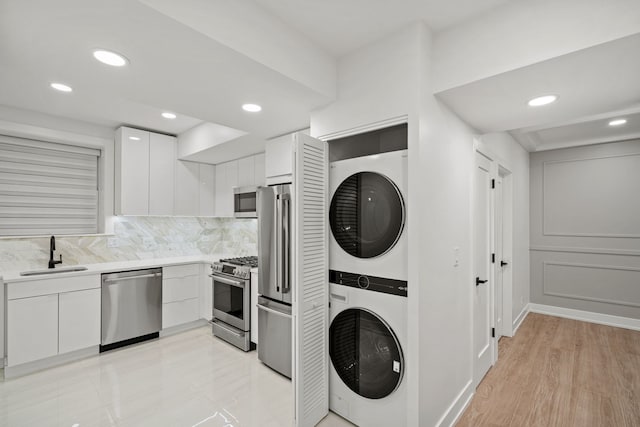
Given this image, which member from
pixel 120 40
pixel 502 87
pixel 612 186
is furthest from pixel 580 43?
pixel 612 186

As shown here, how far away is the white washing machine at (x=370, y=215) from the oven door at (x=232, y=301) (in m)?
1.50

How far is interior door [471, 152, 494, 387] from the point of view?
2.56 m

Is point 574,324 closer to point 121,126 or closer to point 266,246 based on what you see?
point 266,246

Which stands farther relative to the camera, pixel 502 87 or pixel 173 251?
pixel 173 251

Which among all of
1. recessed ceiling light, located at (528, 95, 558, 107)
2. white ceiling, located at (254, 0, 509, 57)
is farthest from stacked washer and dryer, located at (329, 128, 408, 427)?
recessed ceiling light, located at (528, 95, 558, 107)

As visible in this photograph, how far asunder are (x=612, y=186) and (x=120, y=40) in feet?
18.5

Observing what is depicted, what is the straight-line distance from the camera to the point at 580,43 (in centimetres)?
137

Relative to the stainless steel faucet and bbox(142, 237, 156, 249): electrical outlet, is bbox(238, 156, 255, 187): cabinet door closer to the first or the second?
bbox(142, 237, 156, 249): electrical outlet

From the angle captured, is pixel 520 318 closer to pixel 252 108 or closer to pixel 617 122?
pixel 617 122

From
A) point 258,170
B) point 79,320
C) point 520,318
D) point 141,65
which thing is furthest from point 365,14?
point 520,318

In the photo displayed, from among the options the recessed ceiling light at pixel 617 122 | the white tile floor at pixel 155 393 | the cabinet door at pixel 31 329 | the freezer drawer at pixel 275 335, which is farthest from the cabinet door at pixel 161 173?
Result: the recessed ceiling light at pixel 617 122

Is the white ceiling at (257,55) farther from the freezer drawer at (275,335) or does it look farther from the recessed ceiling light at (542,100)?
the freezer drawer at (275,335)

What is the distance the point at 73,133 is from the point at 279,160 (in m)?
2.58

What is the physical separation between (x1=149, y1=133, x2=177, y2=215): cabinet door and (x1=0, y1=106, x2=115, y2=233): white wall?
0.48 m
